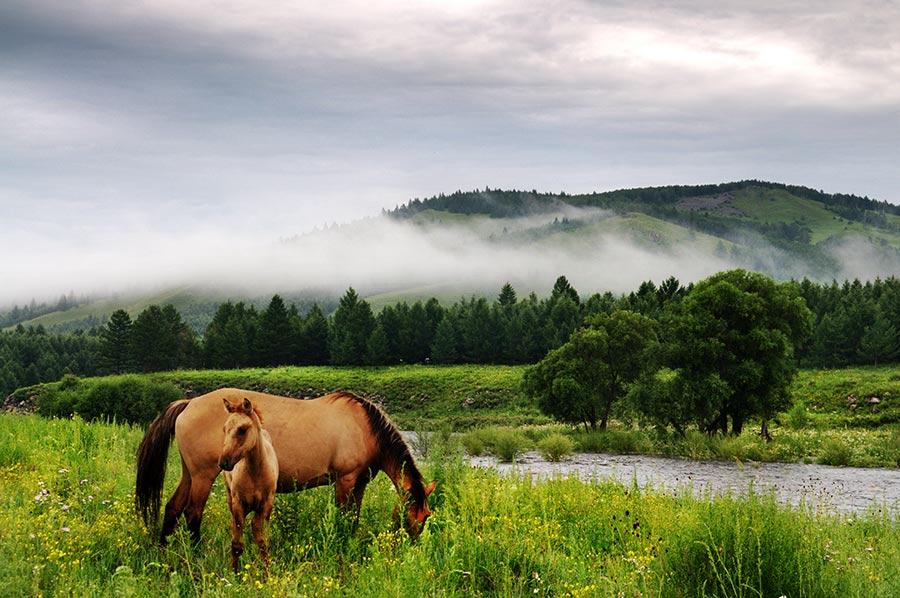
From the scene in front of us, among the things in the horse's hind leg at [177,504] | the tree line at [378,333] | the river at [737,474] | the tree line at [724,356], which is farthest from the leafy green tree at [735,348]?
the tree line at [378,333]

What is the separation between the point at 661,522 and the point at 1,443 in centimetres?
1390

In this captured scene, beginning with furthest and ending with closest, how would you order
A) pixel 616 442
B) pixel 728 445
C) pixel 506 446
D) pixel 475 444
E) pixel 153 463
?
pixel 616 442, pixel 475 444, pixel 506 446, pixel 728 445, pixel 153 463

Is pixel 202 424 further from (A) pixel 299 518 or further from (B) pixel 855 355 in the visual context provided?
(B) pixel 855 355

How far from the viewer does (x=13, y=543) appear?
8023mm

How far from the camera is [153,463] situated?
9.47 metres

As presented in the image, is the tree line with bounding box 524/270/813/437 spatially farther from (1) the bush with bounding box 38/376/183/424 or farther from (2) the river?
(1) the bush with bounding box 38/376/183/424

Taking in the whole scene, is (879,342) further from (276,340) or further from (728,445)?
(276,340)

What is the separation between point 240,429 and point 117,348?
135417 millimetres

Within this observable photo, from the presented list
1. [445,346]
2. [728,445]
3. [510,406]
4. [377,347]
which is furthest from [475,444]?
[445,346]

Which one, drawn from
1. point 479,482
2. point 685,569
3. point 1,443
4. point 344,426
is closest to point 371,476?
point 344,426

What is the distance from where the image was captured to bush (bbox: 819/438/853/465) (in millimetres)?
45062

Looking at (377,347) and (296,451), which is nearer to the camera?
(296,451)

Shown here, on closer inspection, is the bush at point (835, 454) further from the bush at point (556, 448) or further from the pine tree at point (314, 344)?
the pine tree at point (314, 344)

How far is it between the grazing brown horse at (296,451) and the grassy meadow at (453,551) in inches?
14.8
